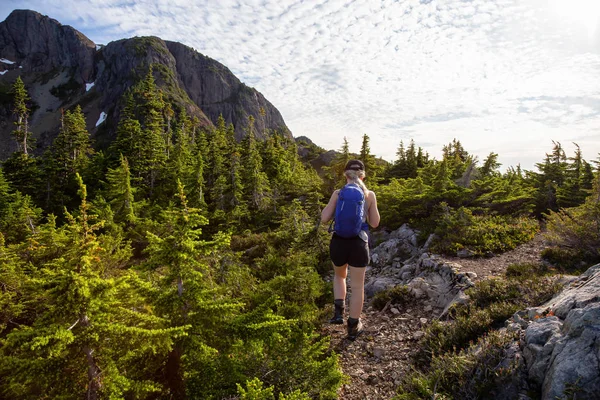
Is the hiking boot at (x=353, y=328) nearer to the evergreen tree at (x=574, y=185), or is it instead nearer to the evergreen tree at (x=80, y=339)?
the evergreen tree at (x=80, y=339)

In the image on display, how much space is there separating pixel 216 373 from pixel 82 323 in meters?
2.12

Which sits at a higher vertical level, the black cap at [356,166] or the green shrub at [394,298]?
the black cap at [356,166]

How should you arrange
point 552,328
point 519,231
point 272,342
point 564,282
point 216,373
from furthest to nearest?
point 519,231 < point 564,282 < point 272,342 < point 216,373 < point 552,328

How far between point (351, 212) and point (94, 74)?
16890 cm

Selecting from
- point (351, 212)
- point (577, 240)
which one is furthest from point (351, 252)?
point (577, 240)

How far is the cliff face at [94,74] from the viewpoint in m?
115

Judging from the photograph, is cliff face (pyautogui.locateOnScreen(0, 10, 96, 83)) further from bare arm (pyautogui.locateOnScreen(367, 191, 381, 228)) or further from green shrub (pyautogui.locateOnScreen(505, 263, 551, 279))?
green shrub (pyautogui.locateOnScreen(505, 263, 551, 279))

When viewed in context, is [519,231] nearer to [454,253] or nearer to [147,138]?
[454,253]

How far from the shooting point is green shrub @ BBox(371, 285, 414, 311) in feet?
25.4

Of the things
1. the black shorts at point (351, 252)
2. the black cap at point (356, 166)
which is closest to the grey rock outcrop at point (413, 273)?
the black shorts at point (351, 252)

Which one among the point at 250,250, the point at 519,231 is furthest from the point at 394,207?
the point at 250,250

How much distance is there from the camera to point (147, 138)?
28.5 metres

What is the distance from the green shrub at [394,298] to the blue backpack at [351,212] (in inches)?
135

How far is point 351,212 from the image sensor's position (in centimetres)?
532
